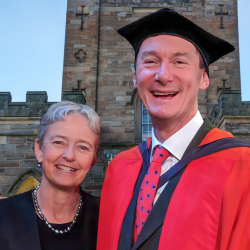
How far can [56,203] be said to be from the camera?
2369 millimetres

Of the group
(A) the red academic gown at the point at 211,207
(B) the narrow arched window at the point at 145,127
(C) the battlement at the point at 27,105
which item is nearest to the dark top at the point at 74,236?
(A) the red academic gown at the point at 211,207

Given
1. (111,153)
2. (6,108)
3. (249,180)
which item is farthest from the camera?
(111,153)

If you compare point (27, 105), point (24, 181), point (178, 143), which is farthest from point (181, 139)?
point (27, 105)

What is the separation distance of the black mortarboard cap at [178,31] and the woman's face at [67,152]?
0.82 m

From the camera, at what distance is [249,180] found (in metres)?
1.57

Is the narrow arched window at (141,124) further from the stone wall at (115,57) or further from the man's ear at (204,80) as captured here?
the man's ear at (204,80)

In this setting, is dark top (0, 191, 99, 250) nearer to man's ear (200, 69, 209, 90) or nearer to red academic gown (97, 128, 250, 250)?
red academic gown (97, 128, 250, 250)

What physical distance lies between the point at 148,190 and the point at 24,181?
7859 millimetres

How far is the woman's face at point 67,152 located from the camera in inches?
90.0

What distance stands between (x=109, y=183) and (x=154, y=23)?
4.07ft

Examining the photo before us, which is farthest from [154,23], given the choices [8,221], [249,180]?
[8,221]

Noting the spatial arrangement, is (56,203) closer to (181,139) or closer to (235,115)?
(181,139)

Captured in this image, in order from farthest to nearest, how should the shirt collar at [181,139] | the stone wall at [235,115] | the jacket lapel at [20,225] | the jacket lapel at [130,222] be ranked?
the stone wall at [235,115] < the jacket lapel at [20,225] < the shirt collar at [181,139] < the jacket lapel at [130,222]

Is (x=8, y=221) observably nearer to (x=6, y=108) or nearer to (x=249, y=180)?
(x=249, y=180)
